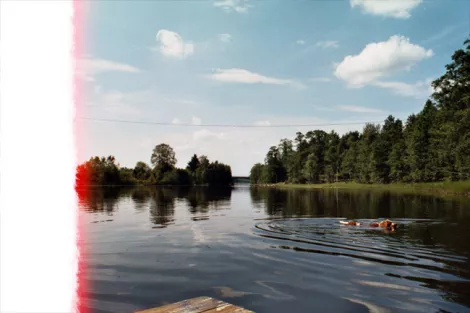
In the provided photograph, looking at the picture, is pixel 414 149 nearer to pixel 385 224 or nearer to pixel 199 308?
pixel 385 224

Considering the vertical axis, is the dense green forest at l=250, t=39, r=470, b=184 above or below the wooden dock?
above

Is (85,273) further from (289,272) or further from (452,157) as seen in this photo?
(452,157)

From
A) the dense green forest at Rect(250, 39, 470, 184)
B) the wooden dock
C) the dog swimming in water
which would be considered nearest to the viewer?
the wooden dock

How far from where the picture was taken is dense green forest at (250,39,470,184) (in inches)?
2805

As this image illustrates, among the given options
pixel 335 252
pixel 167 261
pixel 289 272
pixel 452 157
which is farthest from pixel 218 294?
pixel 452 157

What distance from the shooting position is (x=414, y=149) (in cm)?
10094

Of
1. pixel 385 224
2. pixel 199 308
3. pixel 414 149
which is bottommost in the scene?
pixel 385 224

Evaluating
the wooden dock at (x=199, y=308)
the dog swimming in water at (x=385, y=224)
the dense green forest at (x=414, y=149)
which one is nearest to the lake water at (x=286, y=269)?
the dog swimming in water at (x=385, y=224)

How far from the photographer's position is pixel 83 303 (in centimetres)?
1015

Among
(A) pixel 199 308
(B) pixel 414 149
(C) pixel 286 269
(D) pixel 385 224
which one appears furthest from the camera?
(B) pixel 414 149

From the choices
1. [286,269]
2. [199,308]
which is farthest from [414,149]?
[199,308]

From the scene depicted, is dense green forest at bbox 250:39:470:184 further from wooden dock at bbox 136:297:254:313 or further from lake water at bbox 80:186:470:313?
wooden dock at bbox 136:297:254:313

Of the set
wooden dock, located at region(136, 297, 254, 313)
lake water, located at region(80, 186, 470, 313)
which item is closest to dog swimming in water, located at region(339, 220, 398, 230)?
lake water, located at region(80, 186, 470, 313)

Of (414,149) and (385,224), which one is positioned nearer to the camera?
(385,224)
